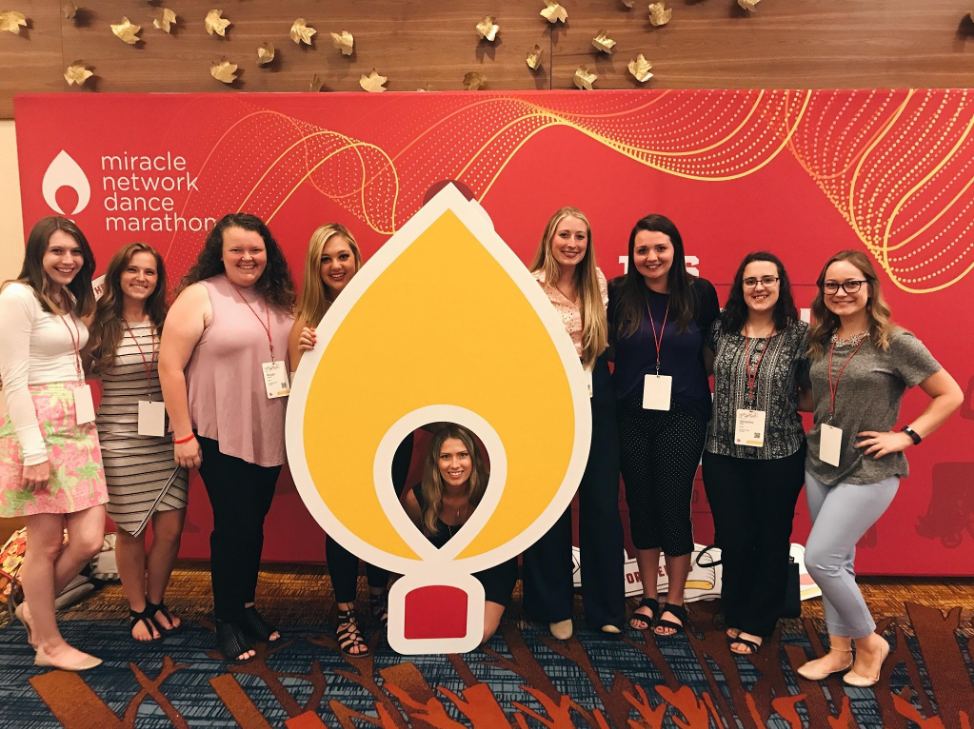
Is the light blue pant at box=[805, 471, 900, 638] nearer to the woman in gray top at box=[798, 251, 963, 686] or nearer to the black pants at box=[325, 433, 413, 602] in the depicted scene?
the woman in gray top at box=[798, 251, 963, 686]

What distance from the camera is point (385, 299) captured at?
6.27 ft

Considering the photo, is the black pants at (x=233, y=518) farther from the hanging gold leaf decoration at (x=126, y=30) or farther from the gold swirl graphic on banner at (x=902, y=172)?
the gold swirl graphic on banner at (x=902, y=172)

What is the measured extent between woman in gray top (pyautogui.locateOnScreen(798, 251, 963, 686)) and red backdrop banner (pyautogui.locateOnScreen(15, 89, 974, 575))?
2.34ft

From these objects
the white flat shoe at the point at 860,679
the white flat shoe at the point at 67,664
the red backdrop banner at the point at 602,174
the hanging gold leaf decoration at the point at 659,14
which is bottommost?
the white flat shoe at the point at 860,679

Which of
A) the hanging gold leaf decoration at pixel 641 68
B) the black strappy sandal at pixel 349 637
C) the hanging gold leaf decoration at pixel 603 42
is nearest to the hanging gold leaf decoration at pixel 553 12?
the hanging gold leaf decoration at pixel 603 42

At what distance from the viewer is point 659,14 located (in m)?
2.76

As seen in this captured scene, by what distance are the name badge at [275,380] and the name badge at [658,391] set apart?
1.17 meters

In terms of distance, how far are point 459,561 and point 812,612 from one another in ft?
4.86

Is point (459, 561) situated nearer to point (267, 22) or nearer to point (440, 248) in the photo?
point (440, 248)

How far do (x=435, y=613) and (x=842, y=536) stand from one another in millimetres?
1274

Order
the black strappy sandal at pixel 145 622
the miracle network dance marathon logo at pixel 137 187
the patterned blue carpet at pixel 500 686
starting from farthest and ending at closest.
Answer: the miracle network dance marathon logo at pixel 137 187, the black strappy sandal at pixel 145 622, the patterned blue carpet at pixel 500 686

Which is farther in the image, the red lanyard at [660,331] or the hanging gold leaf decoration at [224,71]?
the hanging gold leaf decoration at [224,71]

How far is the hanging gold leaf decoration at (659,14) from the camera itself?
9.07 feet

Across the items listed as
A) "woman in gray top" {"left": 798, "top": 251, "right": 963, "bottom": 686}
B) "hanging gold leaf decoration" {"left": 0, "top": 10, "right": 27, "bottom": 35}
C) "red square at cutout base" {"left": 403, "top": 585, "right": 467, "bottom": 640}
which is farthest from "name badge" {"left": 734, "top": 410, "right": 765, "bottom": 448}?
"hanging gold leaf decoration" {"left": 0, "top": 10, "right": 27, "bottom": 35}
